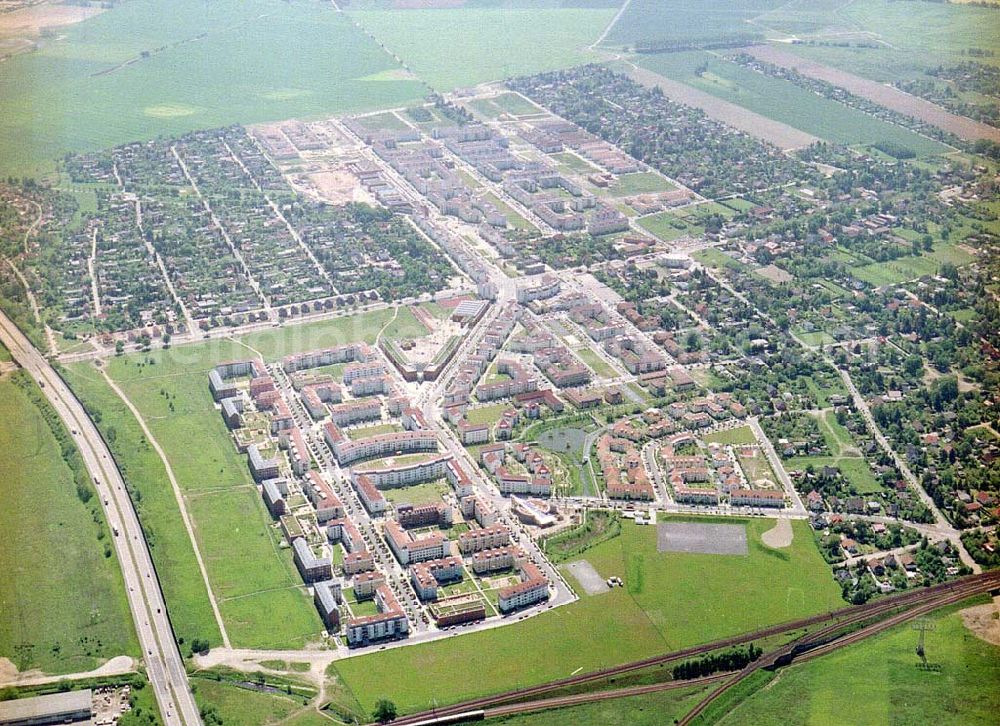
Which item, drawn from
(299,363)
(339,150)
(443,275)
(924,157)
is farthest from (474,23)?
(299,363)

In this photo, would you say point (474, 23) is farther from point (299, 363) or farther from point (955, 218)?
point (299, 363)

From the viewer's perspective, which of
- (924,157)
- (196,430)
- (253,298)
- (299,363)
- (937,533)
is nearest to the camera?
(937,533)

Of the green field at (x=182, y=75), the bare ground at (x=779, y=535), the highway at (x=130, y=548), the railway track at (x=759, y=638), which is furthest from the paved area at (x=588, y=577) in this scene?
the green field at (x=182, y=75)

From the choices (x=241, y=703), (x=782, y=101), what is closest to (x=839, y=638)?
(x=241, y=703)

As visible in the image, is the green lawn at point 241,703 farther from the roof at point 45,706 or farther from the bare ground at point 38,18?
the bare ground at point 38,18

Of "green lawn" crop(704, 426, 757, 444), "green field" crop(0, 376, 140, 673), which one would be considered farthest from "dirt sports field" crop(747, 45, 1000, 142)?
"green field" crop(0, 376, 140, 673)

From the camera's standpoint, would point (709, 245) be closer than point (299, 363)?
No
